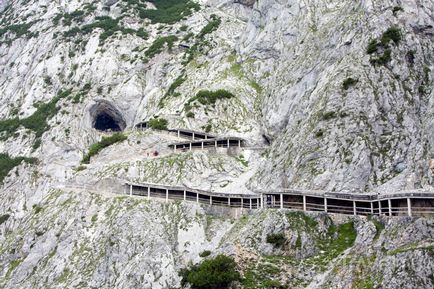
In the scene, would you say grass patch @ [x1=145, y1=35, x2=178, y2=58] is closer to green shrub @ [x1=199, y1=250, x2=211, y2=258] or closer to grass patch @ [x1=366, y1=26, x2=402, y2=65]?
grass patch @ [x1=366, y1=26, x2=402, y2=65]

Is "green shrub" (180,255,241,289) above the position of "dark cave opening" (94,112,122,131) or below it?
below

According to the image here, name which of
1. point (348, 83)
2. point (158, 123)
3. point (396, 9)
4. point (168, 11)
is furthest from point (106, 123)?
point (396, 9)

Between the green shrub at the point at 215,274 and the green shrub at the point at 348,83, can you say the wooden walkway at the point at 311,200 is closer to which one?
the green shrub at the point at 215,274

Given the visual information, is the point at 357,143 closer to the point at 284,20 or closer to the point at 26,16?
the point at 284,20

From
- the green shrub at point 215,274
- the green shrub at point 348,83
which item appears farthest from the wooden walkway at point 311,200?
the green shrub at point 348,83

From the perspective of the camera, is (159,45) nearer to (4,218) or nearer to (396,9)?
(4,218)

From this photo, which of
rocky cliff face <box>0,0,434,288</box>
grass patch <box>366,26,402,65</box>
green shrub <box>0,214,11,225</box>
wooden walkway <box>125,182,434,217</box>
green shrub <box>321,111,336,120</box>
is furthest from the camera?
green shrub <box>0,214,11,225</box>

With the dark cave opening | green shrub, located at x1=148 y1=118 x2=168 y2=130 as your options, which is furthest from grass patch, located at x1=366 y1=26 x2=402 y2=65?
the dark cave opening
